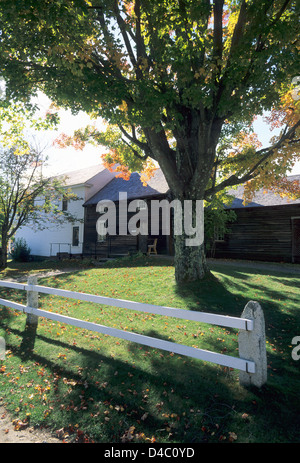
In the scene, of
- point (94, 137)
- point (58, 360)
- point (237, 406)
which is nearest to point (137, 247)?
point (94, 137)

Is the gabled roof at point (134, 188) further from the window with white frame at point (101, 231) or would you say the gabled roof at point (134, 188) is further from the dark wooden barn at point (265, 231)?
the dark wooden barn at point (265, 231)

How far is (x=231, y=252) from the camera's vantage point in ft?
63.5

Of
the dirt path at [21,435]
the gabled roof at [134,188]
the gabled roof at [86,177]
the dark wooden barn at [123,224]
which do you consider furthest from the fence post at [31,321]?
the gabled roof at [86,177]

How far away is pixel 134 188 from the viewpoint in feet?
73.0

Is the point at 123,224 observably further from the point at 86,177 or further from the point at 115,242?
the point at 86,177

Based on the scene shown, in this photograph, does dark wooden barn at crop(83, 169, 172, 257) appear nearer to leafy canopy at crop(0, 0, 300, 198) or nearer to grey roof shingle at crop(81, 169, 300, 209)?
grey roof shingle at crop(81, 169, 300, 209)

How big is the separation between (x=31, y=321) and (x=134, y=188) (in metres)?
16.9

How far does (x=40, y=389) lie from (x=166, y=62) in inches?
303

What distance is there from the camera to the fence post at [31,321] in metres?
5.60

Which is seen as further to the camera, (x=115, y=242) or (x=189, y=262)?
(x=115, y=242)

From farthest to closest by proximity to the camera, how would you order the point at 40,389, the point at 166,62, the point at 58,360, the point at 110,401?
the point at 166,62 → the point at 58,360 → the point at 40,389 → the point at 110,401

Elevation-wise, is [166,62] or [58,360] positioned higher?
[166,62]

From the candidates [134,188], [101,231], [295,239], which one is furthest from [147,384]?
[101,231]

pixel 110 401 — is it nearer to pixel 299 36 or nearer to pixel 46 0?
pixel 46 0
